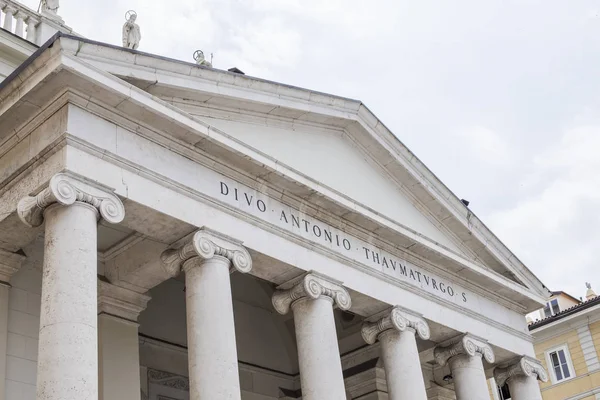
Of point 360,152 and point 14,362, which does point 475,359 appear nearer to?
point 360,152

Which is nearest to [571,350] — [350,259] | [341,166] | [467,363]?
[467,363]

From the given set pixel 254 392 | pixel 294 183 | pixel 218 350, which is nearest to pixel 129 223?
pixel 218 350

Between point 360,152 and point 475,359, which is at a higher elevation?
point 360,152

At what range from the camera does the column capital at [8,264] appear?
51.3 feet

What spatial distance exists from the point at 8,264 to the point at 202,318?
3.76 meters

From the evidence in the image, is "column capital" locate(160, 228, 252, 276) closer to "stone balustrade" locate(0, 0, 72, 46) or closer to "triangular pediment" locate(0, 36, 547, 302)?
"triangular pediment" locate(0, 36, 547, 302)

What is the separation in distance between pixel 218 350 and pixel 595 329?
26.8 metres

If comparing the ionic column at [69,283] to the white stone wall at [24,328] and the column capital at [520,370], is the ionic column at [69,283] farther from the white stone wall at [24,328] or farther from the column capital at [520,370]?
the column capital at [520,370]

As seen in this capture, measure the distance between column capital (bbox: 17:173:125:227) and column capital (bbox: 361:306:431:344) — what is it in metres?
7.09

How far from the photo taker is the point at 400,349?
1875cm

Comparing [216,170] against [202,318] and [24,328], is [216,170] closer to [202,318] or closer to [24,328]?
[202,318]

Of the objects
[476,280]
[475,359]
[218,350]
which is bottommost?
[218,350]

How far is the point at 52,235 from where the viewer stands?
13.2 m

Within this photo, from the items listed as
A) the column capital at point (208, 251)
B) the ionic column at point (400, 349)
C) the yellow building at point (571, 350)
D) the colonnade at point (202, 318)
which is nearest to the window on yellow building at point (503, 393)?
the yellow building at point (571, 350)
